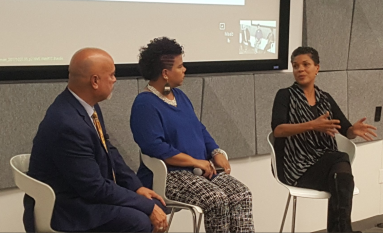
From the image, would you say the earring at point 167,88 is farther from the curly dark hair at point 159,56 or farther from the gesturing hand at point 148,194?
the gesturing hand at point 148,194

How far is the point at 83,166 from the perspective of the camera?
174 cm

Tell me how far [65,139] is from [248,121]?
1.58 m

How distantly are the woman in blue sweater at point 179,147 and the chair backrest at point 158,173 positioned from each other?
3cm

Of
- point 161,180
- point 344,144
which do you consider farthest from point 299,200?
point 161,180

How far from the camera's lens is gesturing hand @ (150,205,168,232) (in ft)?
6.19

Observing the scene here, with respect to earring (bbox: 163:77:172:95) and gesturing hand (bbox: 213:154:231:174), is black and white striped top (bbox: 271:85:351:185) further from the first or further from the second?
earring (bbox: 163:77:172:95)

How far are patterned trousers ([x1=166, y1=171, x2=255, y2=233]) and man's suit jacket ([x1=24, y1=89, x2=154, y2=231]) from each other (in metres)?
0.32

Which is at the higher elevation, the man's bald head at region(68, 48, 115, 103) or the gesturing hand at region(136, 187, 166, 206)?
the man's bald head at region(68, 48, 115, 103)

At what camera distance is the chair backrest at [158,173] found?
2.15 meters

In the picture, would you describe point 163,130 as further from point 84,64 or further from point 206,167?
point 84,64

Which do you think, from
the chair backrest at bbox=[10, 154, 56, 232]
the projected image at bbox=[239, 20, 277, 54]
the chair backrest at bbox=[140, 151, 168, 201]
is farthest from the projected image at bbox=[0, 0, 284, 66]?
the chair backrest at bbox=[10, 154, 56, 232]

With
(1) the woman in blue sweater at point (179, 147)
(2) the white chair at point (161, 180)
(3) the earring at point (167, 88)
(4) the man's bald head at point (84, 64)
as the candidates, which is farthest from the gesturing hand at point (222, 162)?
(4) the man's bald head at point (84, 64)

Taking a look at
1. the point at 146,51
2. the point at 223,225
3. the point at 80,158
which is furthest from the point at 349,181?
the point at 80,158

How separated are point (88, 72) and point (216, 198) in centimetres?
80
